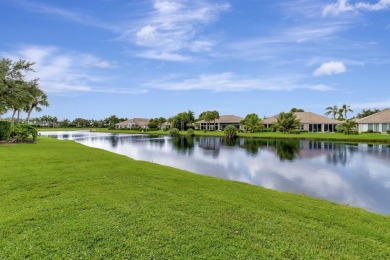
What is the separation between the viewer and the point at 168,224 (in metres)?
5.82

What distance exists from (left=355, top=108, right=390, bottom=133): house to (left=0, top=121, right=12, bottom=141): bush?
6199 centimetres

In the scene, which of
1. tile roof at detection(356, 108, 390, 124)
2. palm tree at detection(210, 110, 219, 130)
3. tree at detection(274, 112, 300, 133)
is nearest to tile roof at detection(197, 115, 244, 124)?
palm tree at detection(210, 110, 219, 130)

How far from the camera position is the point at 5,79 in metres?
25.7

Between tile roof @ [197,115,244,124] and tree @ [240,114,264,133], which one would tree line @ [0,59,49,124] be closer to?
tree @ [240,114,264,133]

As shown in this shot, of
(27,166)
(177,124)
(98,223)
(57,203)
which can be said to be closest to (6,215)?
(57,203)

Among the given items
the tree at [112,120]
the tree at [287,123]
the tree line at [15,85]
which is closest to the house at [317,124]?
the tree at [287,123]

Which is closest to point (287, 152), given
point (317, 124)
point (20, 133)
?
point (20, 133)

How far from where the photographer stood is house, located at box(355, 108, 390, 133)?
54312 mm

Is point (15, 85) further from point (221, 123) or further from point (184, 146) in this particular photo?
Result: point (221, 123)

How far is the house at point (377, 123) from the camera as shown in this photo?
5431 centimetres

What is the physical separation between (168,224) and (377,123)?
62.8 metres

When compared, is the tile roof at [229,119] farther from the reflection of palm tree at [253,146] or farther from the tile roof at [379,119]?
the reflection of palm tree at [253,146]

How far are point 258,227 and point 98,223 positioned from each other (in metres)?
3.42

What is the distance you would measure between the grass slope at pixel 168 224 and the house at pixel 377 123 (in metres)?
56.8
